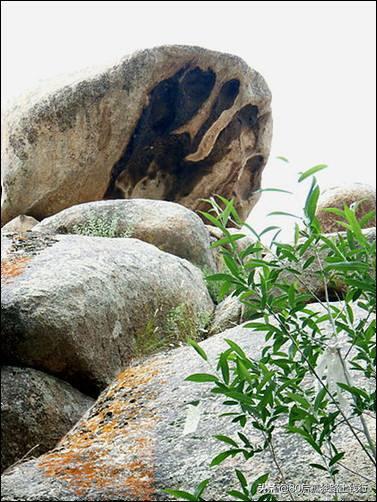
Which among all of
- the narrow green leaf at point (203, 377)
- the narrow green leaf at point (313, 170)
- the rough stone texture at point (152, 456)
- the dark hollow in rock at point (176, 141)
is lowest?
the dark hollow in rock at point (176, 141)

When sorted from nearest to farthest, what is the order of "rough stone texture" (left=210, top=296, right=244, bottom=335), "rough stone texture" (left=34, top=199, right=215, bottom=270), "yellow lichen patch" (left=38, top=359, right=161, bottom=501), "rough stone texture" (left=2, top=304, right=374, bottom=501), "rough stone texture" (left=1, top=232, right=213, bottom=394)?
1. "rough stone texture" (left=2, top=304, right=374, bottom=501)
2. "yellow lichen patch" (left=38, top=359, right=161, bottom=501)
3. "rough stone texture" (left=1, top=232, right=213, bottom=394)
4. "rough stone texture" (left=210, top=296, right=244, bottom=335)
5. "rough stone texture" (left=34, top=199, right=215, bottom=270)

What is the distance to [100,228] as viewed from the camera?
10320 mm

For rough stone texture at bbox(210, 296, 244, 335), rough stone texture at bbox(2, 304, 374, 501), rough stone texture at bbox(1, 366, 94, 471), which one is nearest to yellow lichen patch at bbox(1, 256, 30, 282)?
rough stone texture at bbox(1, 366, 94, 471)

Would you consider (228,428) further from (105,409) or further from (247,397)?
(247,397)

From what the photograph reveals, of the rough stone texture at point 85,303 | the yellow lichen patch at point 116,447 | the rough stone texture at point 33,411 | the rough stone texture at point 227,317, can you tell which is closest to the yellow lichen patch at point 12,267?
the rough stone texture at point 85,303

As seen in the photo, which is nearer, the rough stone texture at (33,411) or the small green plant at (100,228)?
the rough stone texture at (33,411)

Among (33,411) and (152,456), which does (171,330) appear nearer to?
(33,411)

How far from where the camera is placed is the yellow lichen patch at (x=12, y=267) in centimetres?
681

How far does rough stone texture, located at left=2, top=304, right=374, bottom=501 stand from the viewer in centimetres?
409

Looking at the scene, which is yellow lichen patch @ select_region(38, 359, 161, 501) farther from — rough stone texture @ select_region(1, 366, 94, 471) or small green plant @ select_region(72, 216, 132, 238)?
small green plant @ select_region(72, 216, 132, 238)

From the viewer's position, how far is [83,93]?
15.3 metres

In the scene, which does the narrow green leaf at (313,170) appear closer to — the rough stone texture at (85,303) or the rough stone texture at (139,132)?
the rough stone texture at (85,303)

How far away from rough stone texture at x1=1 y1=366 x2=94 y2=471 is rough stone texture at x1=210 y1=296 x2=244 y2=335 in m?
2.27

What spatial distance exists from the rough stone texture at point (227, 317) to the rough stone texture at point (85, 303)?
0.50ft
